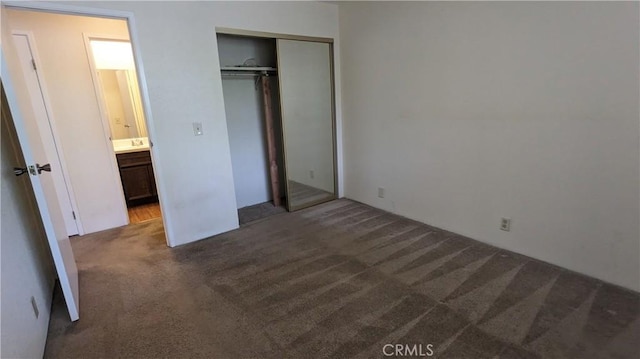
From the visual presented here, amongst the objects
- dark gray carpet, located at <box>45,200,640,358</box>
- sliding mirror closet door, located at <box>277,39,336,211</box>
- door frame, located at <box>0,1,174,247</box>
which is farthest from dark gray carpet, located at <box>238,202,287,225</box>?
door frame, located at <box>0,1,174,247</box>

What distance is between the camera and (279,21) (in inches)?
129

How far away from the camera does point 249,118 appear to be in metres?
4.02

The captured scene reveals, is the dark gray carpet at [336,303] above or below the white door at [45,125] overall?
below

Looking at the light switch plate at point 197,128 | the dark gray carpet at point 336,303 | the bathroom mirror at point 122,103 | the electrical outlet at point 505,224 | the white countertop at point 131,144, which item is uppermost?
the bathroom mirror at point 122,103

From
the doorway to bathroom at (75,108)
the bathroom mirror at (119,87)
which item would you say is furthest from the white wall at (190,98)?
the bathroom mirror at (119,87)

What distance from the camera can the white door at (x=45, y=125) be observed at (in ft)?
9.39

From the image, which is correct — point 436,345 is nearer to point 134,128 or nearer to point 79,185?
point 79,185

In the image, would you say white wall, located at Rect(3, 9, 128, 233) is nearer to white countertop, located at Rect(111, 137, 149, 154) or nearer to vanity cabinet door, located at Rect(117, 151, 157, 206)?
vanity cabinet door, located at Rect(117, 151, 157, 206)

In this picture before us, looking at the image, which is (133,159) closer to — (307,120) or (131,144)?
(131,144)

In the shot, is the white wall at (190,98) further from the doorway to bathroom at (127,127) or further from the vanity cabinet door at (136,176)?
the vanity cabinet door at (136,176)

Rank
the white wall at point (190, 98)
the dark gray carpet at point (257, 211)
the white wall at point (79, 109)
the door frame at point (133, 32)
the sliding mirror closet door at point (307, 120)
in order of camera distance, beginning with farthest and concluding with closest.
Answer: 1. the dark gray carpet at point (257, 211)
2. the sliding mirror closet door at point (307, 120)
3. the white wall at point (79, 109)
4. the white wall at point (190, 98)
5. the door frame at point (133, 32)

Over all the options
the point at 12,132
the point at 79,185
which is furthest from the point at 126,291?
the point at 79,185

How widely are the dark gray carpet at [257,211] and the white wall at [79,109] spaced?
1.37m

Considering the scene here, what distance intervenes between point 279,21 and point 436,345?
3222mm
